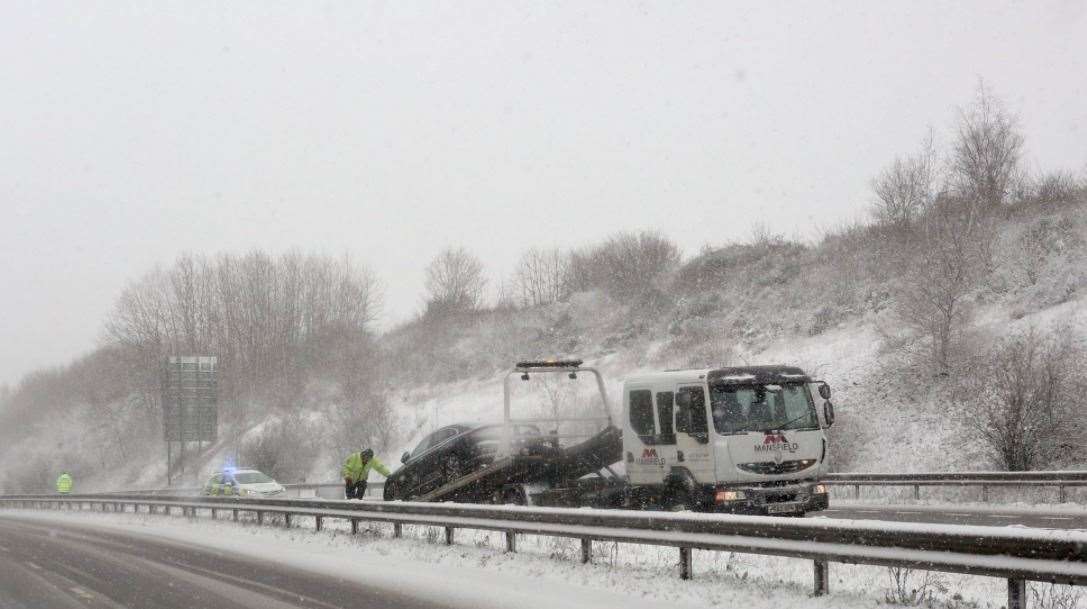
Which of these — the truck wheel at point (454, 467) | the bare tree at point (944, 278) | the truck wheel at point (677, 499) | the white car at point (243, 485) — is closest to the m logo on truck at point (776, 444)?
the truck wheel at point (677, 499)

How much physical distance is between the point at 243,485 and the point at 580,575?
68.1ft

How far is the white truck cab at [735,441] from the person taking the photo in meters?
13.9

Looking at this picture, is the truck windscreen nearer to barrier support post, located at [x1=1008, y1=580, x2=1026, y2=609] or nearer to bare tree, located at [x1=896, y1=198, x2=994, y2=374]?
barrier support post, located at [x1=1008, y1=580, x2=1026, y2=609]

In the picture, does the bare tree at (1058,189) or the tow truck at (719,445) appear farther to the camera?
the bare tree at (1058,189)

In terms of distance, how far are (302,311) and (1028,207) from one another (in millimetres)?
57093

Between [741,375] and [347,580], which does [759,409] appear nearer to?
[741,375]

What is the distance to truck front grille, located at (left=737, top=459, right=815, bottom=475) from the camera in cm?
1394

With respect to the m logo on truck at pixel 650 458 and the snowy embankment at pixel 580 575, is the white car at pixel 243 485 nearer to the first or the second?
the snowy embankment at pixel 580 575

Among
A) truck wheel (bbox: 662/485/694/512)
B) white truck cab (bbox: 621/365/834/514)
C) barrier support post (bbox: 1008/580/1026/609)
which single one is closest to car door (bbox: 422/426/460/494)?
white truck cab (bbox: 621/365/834/514)

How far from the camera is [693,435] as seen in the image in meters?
14.1

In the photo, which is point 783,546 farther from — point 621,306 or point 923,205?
point 621,306

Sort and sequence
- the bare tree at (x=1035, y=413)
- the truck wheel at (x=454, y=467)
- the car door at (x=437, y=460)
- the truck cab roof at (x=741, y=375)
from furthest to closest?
the bare tree at (x=1035, y=413) → the car door at (x=437, y=460) → the truck wheel at (x=454, y=467) → the truck cab roof at (x=741, y=375)

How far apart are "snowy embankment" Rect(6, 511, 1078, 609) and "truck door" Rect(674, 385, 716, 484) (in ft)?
4.96

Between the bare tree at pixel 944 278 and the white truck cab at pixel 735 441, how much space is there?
715 inches
